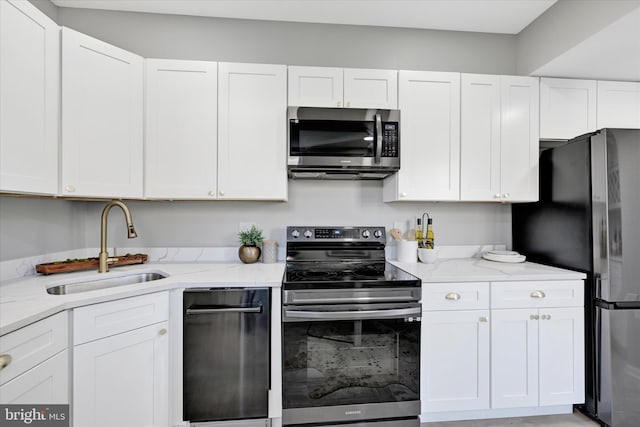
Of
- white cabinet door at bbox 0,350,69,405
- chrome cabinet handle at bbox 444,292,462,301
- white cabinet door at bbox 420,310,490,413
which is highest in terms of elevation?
chrome cabinet handle at bbox 444,292,462,301

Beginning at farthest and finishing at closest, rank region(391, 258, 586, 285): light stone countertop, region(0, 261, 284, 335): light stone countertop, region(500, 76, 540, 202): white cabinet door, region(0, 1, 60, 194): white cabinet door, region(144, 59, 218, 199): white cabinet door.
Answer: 1. region(500, 76, 540, 202): white cabinet door
2. region(144, 59, 218, 199): white cabinet door
3. region(391, 258, 586, 285): light stone countertop
4. region(0, 1, 60, 194): white cabinet door
5. region(0, 261, 284, 335): light stone countertop

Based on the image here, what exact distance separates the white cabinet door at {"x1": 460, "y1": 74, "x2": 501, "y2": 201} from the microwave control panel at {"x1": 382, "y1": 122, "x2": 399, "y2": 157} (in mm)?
526

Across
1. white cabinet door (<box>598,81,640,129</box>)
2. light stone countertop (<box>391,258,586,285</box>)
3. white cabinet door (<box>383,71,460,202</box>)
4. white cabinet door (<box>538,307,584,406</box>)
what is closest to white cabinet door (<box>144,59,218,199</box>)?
white cabinet door (<box>383,71,460,202</box>)

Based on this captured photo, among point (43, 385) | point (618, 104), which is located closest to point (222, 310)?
point (43, 385)

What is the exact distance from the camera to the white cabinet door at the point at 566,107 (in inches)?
89.1

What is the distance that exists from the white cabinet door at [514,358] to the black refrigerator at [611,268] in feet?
1.14

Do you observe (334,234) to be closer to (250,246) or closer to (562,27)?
(250,246)

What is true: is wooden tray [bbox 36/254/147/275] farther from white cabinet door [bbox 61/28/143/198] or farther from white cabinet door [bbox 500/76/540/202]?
white cabinet door [bbox 500/76/540/202]

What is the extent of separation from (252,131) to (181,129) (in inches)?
18.1

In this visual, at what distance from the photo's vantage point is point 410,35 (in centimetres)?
248

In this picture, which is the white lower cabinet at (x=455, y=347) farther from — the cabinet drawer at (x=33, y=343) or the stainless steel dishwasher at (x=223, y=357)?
the cabinet drawer at (x=33, y=343)

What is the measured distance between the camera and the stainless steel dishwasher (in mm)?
1645

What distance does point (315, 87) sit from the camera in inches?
82.3

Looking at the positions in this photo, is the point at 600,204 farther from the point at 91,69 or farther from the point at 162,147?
the point at 91,69
